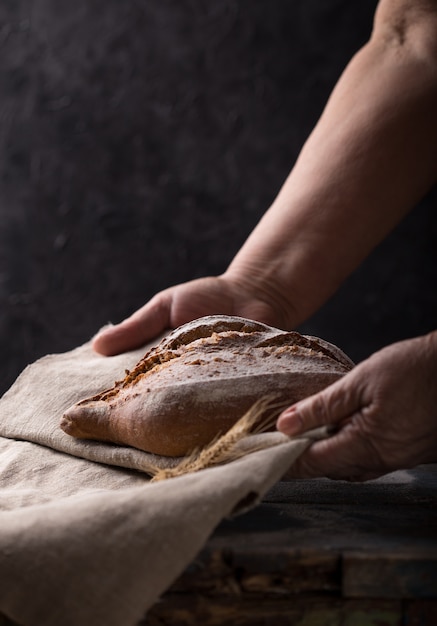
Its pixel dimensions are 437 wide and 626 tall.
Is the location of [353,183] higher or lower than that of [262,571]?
higher

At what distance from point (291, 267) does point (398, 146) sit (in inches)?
13.7

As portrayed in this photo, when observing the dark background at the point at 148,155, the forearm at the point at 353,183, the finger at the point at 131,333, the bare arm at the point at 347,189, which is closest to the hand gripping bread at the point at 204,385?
the finger at the point at 131,333

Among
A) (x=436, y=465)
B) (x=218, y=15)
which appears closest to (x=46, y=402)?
(x=436, y=465)

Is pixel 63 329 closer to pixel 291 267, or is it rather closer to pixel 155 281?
pixel 155 281

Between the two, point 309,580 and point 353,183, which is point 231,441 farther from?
point 353,183

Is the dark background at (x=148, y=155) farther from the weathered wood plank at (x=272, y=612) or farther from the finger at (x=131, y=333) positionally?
the weathered wood plank at (x=272, y=612)

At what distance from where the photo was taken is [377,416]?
820 mm

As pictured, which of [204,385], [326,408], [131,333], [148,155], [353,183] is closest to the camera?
[326,408]

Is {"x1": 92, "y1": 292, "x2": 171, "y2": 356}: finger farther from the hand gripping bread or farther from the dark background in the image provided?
the dark background

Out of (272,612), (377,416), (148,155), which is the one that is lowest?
(272,612)

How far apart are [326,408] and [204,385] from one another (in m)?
0.17

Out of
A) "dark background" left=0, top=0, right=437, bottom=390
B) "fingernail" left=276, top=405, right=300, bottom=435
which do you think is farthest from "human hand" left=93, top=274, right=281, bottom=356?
"dark background" left=0, top=0, right=437, bottom=390

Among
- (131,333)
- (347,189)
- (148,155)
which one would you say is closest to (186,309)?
(131,333)

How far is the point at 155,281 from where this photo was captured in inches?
134
